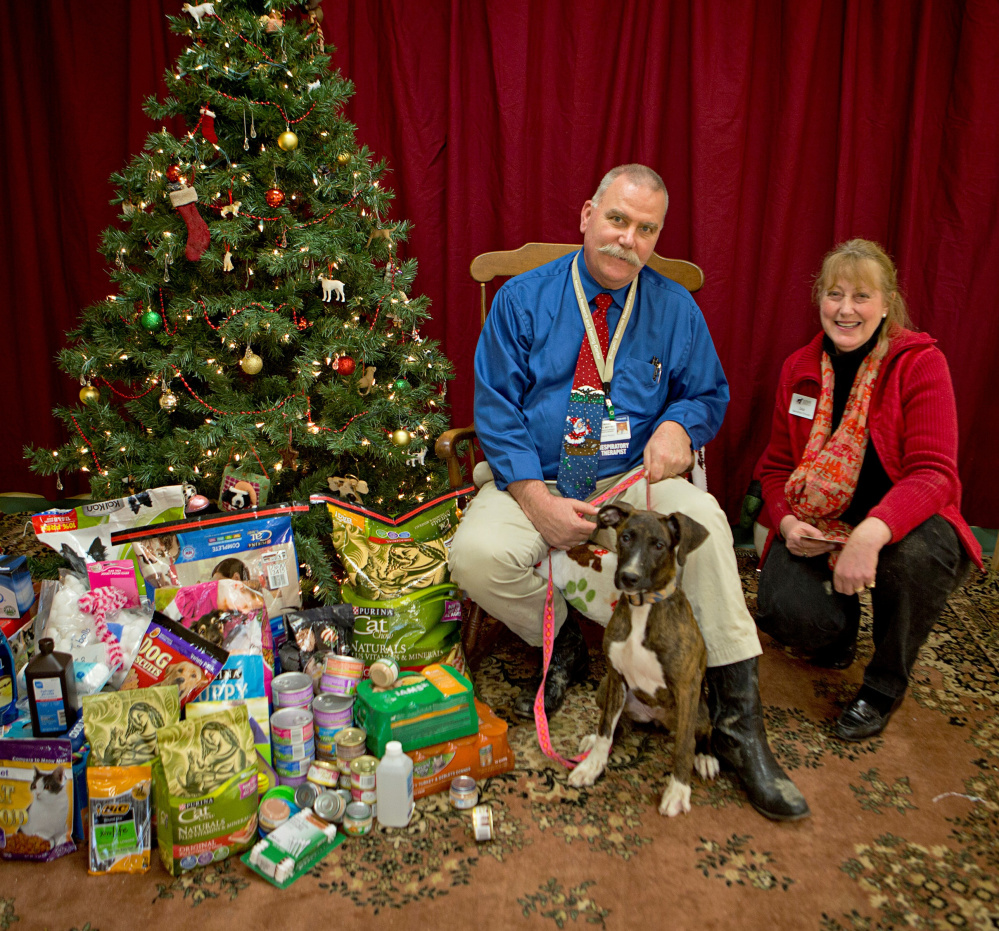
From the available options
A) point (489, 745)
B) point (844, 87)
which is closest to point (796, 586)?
point (489, 745)

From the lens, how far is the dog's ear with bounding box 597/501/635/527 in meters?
1.70

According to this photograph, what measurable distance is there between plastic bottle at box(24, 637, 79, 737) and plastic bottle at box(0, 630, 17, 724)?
13 cm

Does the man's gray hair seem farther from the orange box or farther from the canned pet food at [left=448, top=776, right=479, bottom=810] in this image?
the canned pet food at [left=448, top=776, right=479, bottom=810]

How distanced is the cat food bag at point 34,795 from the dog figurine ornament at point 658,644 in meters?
1.13

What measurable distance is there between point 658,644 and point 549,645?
42 cm

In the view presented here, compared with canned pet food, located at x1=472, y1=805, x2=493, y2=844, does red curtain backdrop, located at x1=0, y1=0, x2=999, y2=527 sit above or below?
above

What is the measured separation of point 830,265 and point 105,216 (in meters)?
3.40

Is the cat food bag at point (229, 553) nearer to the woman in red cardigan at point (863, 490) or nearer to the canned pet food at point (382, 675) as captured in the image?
the canned pet food at point (382, 675)

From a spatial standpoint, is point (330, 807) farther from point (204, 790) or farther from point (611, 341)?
point (611, 341)

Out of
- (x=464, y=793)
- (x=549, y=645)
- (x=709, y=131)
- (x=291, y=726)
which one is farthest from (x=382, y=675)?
(x=709, y=131)

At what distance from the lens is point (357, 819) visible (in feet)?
5.23

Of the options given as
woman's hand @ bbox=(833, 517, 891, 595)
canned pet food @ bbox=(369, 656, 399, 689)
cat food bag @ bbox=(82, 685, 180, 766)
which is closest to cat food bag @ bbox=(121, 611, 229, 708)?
cat food bag @ bbox=(82, 685, 180, 766)

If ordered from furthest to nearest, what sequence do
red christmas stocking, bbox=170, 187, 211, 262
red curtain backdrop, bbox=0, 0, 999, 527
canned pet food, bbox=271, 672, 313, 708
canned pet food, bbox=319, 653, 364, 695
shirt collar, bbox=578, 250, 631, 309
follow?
red curtain backdrop, bbox=0, 0, 999, 527 → red christmas stocking, bbox=170, 187, 211, 262 → shirt collar, bbox=578, 250, 631, 309 → canned pet food, bbox=319, 653, 364, 695 → canned pet food, bbox=271, 672, 313, 708

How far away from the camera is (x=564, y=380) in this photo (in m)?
2.18
